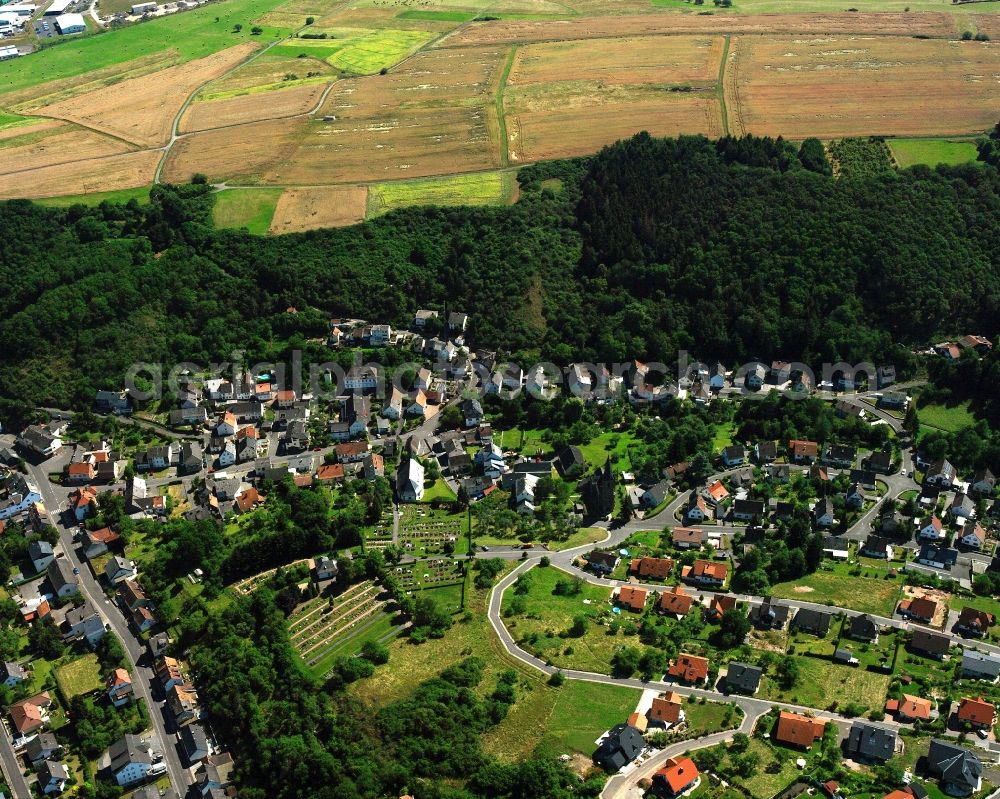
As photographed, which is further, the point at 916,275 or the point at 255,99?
the point at 255,99

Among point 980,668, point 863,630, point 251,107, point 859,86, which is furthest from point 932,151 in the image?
point 251,107

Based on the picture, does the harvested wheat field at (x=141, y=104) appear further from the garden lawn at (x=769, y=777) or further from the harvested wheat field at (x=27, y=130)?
the garden lawn at (x=769, y=777)

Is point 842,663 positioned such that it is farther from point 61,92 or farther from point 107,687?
point 61,92

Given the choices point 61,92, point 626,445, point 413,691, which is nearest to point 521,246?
point 626,445

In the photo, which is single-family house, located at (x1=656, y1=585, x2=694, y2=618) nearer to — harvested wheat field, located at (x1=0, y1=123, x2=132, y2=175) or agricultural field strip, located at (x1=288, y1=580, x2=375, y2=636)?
agricultural field strip, located at (x1=288, y1=580, x2=375, y2=636)

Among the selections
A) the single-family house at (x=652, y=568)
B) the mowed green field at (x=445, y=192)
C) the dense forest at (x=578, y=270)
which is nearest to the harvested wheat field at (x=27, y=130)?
the dense forest at (x=578, y=270)

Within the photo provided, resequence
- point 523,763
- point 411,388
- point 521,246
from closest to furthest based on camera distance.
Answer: point 523,763 < point 411,388 < point 521,246
